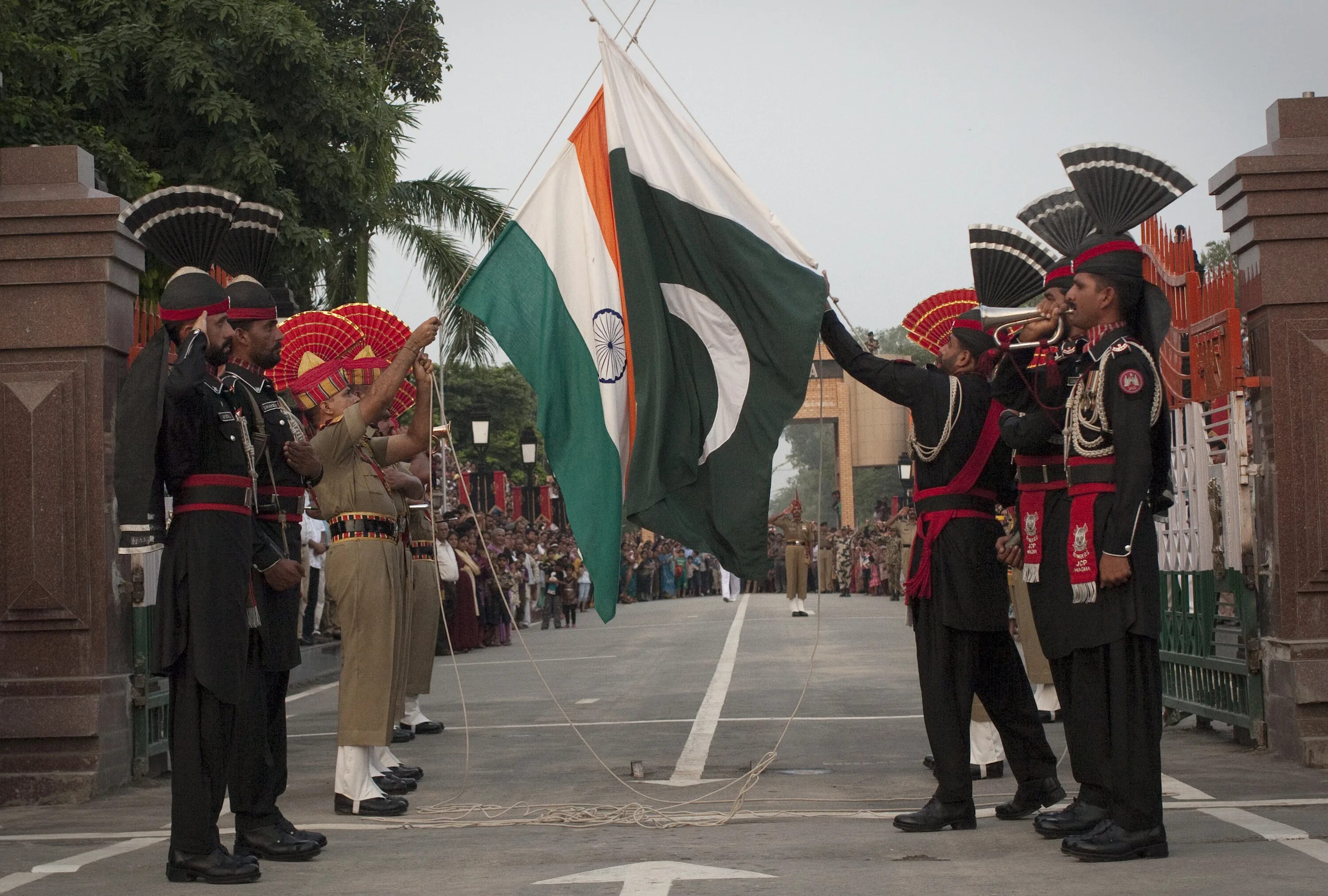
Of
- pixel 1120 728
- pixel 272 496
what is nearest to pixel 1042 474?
pixel 1120 728

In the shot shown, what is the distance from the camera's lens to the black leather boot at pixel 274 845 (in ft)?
22.2

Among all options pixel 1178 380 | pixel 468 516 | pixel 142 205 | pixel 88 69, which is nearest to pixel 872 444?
pixel 468 516

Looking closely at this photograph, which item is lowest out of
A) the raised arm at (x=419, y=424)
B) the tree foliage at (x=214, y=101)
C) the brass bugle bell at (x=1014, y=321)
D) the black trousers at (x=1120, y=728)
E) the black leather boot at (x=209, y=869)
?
the black leather boot at (x=209, y=869)

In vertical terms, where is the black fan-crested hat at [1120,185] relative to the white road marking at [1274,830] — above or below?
above

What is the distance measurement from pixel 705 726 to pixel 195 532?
5505 mm

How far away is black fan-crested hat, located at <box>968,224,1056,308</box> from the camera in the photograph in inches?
353

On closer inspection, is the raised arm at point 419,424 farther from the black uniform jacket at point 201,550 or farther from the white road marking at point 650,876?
the white road marking at point 650,876

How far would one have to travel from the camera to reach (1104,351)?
6.61 meters

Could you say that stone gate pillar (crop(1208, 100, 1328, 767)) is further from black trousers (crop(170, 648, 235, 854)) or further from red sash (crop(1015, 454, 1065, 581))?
black trousers (crop(170, 648, 235, 854))

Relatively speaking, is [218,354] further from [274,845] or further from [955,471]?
[955,471]

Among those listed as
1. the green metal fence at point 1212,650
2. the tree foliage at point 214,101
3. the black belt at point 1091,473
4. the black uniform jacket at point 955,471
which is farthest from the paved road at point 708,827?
the tree foliage at point 214,101

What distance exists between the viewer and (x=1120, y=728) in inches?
250

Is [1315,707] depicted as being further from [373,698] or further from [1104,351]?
[373,698]

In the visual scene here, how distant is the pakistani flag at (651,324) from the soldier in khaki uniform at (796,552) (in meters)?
21.4
